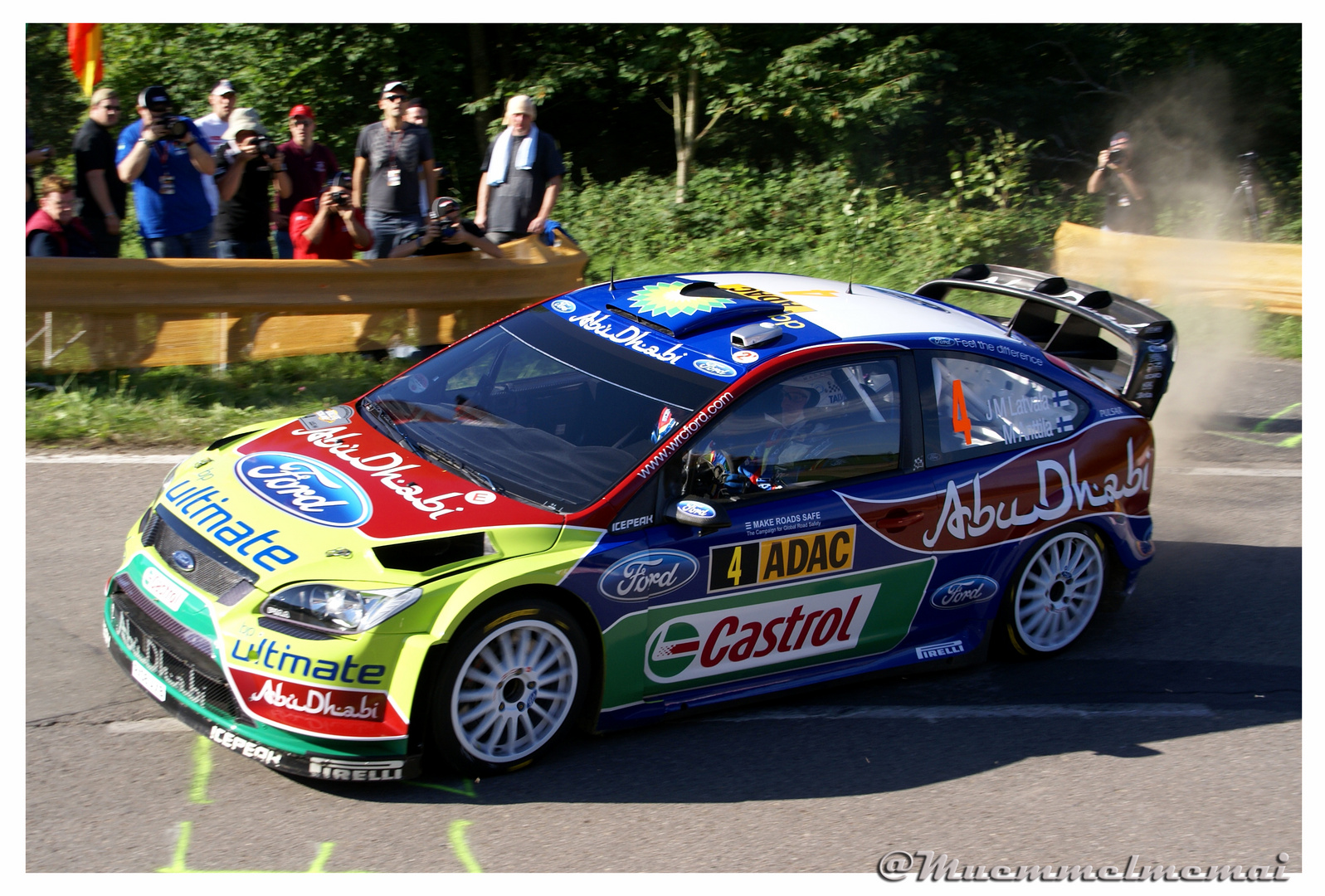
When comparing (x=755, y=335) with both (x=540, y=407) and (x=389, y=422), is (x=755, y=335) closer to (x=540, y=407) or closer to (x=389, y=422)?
(x=540, y=407)

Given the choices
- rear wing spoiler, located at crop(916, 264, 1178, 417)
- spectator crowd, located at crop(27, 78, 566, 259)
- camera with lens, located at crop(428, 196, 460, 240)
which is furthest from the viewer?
camera with lens, located at crop(428, 196, 460, 240)

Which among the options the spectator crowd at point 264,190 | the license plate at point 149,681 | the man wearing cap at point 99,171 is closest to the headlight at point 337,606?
the license plate at point 149,681

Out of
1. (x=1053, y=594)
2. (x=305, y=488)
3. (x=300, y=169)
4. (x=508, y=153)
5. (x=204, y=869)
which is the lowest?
(x=204, y=869)

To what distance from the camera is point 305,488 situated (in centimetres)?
459

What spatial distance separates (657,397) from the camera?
16.1 feet

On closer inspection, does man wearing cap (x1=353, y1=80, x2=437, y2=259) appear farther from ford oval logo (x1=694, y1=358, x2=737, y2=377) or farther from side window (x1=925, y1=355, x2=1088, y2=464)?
side window (x1=925, y1=355, x2=1088, y2=464)

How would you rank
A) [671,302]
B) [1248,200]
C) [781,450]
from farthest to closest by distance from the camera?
[1248,200]
[671,302]
[781,450]

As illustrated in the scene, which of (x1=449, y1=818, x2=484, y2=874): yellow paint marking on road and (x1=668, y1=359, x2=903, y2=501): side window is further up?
(x1=668, y1=359, x2=903, y2=501): side window

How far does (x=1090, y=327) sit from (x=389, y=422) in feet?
13.4

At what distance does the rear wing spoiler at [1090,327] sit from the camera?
252 inches

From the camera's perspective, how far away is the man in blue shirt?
8586 mm

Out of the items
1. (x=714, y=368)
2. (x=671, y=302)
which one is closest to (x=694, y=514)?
(x=714, y=368)

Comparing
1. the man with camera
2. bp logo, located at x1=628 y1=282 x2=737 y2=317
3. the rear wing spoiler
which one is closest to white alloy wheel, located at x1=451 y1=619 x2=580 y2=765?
bp logo, located at x1=628 y1=282 x2=737 y2=317

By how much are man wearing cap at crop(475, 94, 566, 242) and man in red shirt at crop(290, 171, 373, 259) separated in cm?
130
